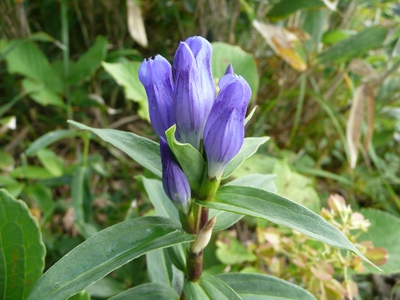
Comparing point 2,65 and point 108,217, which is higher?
point 2,65

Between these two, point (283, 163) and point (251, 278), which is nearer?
point (251, 278)

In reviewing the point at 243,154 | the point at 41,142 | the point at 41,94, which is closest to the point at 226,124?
the point at 243,154

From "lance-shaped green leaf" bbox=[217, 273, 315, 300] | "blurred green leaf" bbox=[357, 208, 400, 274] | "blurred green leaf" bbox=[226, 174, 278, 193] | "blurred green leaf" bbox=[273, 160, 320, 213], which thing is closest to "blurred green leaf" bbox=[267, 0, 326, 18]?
"blurred green leaf" bbox=[273, 160, 320, 213]

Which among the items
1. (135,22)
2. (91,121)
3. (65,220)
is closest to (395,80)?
(135,22)

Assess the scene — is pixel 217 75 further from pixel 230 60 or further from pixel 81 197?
pixel 81 197

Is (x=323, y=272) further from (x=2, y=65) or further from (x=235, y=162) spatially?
(x=2, y=65)

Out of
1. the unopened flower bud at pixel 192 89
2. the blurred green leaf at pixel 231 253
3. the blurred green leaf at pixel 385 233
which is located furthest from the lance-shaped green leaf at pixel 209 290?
the blurred green leaf at pixel 385 233

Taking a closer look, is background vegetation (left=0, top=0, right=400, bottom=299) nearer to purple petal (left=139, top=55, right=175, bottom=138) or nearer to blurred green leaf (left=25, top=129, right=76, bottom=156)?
blurred green leaf (left=25, top=129, right=76, bottom=156)
